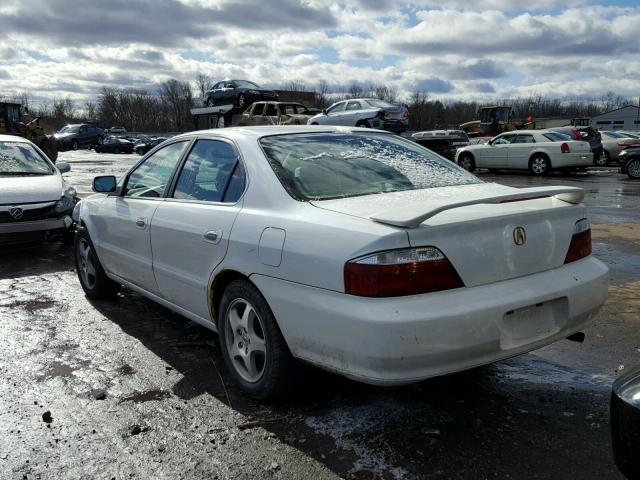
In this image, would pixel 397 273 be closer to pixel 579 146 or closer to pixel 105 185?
pixel 105 185

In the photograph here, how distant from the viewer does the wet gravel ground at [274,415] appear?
2.59m

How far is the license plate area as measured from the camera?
8.89 feet

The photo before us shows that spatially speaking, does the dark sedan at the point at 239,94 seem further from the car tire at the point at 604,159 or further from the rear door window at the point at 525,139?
the car tire at the point at 604,159

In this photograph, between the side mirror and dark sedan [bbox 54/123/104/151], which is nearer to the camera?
the side mirror

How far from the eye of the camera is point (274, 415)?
3.06 metres

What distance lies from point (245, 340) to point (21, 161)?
22.4ft

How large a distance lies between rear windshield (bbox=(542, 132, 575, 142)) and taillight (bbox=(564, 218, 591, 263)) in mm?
17707

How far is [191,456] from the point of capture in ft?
8.84

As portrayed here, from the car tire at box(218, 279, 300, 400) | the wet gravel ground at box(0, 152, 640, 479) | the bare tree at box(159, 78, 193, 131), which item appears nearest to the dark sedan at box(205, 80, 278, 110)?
the wet gravel ground at box(0, 152, 640, 479)

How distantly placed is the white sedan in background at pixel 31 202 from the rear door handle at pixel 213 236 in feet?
15.3

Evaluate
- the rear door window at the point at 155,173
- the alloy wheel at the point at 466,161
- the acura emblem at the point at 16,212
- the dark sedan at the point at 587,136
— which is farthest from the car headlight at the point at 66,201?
the dark sedan at the point at 587,136

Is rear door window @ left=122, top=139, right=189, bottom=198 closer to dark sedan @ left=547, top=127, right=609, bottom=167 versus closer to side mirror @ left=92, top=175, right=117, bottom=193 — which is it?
side mirror @ left=92, top=175, right=117, bottom=193

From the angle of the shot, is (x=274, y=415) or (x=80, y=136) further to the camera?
(x=80, y=136)

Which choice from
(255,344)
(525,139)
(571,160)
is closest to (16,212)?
(255,344)
